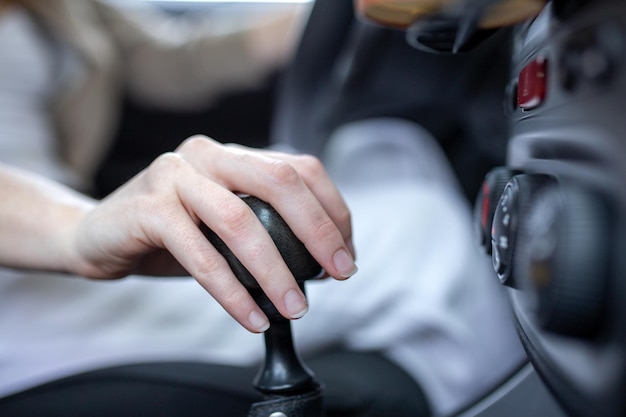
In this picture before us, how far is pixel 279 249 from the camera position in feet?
0.92

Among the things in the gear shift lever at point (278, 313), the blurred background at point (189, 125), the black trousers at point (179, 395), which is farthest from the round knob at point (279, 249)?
the blurred background at point (189, 125)

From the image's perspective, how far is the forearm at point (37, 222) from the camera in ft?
1.29

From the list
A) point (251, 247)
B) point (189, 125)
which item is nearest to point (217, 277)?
point (251, 247)

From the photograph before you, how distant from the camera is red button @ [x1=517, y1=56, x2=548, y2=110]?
0.85ft

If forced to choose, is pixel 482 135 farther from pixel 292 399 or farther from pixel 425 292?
pixel 292 399

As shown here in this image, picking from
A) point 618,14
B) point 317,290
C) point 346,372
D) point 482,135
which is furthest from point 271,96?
point 618,14

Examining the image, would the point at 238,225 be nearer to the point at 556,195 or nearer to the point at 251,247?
the point at 251,247

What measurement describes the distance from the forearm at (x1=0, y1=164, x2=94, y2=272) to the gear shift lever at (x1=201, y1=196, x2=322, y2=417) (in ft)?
0.41

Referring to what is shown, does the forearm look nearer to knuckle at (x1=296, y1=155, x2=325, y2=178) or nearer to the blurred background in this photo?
knuckle at (x1=296, y1=155, x2=325, y2=178)

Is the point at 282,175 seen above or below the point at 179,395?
above

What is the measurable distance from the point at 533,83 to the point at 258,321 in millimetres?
151

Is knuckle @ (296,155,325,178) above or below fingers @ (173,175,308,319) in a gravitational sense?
above

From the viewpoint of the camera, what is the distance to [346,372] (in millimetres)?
464

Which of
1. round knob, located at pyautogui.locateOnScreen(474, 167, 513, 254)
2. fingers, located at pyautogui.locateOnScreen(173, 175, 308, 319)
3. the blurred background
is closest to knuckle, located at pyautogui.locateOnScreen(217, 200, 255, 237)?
fingers, located at pyautogui.locateOnScreen(173, 175, 308, 319)
